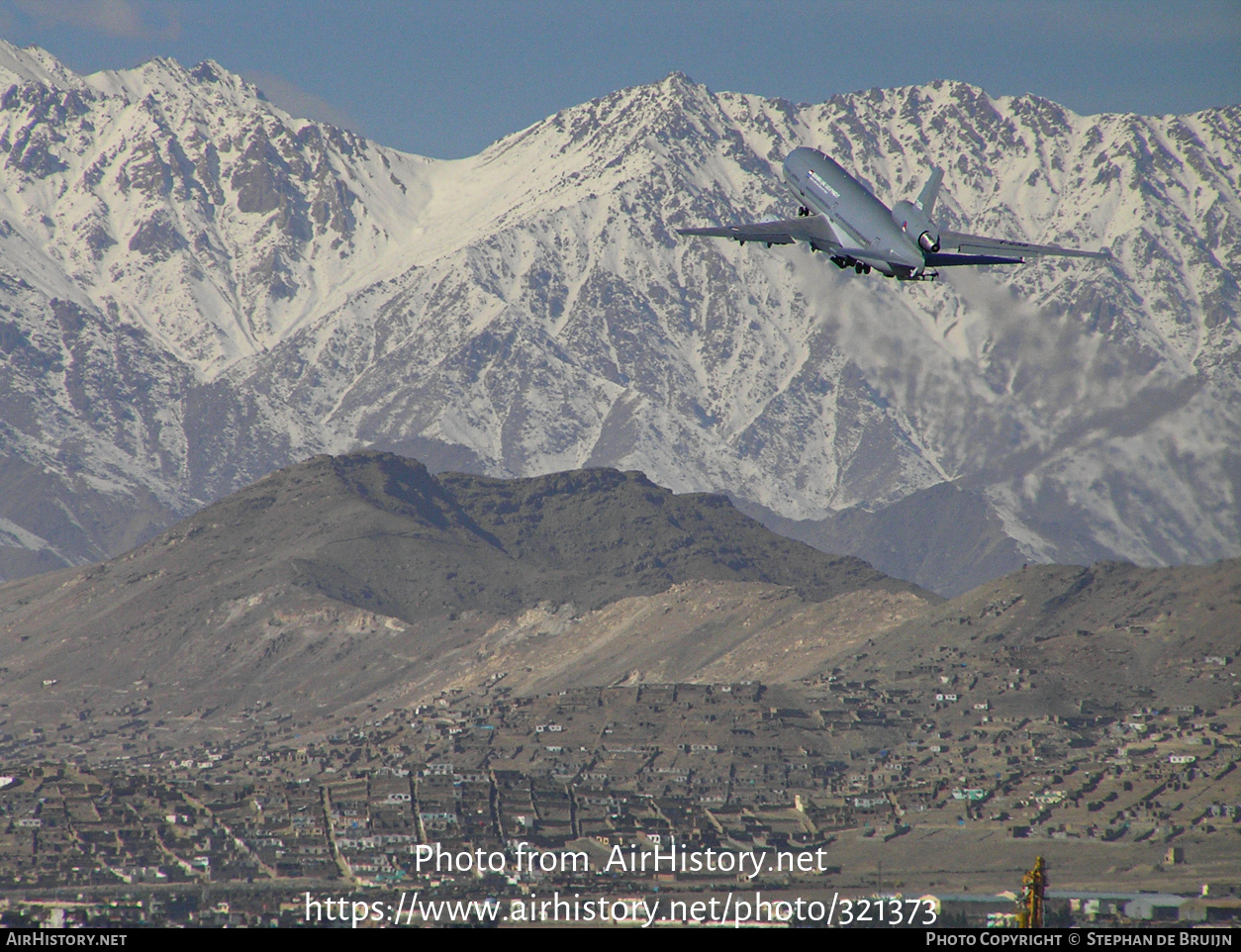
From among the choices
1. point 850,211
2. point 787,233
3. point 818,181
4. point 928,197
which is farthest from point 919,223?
point 818,181

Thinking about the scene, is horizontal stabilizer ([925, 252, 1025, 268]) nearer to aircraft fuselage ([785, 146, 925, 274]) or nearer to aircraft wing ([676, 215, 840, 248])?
aircraft fuselage ([785, 146, 925, 274])

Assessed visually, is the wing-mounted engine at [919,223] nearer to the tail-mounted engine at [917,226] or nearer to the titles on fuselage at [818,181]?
the tail-mounted engine at [917,226]

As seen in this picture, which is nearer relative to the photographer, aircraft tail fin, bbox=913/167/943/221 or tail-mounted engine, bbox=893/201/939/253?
tail-mounted engine, bbox=893/201/939/253

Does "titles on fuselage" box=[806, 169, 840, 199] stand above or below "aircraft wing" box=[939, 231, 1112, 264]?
above

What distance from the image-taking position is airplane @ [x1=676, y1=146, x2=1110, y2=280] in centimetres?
13200

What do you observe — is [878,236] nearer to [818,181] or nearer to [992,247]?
[992,247]

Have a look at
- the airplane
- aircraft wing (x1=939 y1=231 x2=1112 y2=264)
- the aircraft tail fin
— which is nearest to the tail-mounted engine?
the airplane

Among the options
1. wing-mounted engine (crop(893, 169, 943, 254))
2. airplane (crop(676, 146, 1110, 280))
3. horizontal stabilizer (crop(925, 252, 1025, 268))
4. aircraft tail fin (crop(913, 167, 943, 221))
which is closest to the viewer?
horizontal stabilizer (crop(925, 252, 1025, 268))

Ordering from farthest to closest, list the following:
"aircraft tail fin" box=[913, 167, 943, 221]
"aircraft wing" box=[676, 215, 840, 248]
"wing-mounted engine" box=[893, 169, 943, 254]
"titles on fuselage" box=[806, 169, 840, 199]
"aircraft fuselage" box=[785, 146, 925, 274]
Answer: "titles on fuselage" box=[806, 169, 840, 199]
"aircraft wing" box=[676, 215, 840, 248]
"aircraft tail fin" box=[913, 167, 943, 221]
"aircraft fuselage" box=[785, 146, 925, 274]
"wing-mounted engine" box=[893, 169, 943, 254]

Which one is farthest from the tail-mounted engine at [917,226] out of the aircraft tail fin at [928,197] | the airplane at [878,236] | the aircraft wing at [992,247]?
the aircraft wing at [992,247]
